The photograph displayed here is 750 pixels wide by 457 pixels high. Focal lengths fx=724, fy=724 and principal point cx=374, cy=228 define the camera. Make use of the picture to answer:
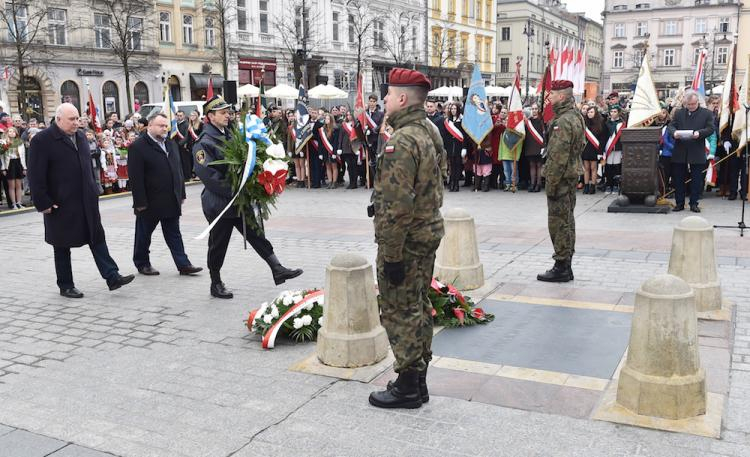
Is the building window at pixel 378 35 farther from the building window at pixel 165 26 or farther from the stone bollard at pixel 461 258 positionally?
the stone bollard at pixel 461 258

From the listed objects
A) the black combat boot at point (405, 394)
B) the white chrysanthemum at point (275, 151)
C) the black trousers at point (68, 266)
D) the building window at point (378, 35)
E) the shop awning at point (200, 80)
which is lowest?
the black combat boot at point (405, 394)

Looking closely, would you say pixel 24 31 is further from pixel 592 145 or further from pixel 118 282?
pixel 118 282

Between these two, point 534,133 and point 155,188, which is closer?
point 155,188

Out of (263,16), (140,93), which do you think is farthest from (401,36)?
(140,93)

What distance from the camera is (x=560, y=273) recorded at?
25.0 ft

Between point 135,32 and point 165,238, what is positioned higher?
point 135,32

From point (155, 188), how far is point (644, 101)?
895 cm

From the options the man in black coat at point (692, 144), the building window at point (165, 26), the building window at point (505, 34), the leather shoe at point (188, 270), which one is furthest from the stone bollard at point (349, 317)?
the building window at point (505, 34)

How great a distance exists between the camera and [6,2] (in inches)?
1310

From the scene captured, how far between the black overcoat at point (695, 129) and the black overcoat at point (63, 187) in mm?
9481

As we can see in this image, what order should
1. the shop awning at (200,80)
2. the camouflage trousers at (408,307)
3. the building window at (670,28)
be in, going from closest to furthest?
1. the camouflage trousers at (408,307)
2. the shop awning at (200,80)
3. the building window at (670,28)

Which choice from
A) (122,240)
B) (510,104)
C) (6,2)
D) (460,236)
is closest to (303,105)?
(510,104)

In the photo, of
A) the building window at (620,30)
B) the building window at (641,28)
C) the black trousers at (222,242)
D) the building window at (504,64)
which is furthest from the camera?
the building window at (620,30)

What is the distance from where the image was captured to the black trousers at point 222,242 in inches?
288
